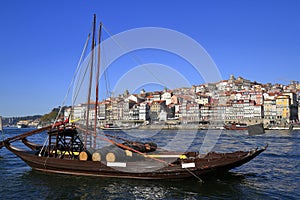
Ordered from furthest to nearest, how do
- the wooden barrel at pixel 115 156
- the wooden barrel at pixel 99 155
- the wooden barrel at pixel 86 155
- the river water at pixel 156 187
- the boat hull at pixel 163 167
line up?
1. the wooden barrel at pixel 86 155
2. the wooden barrel at pixel 99 155
3. the wooden barrel at pixel 115 156
4. the boat hull at pixel 163 167
5. the river water at pixel 156 187

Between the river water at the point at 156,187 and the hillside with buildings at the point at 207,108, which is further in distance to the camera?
the hillside with buildings at the point at 207,108

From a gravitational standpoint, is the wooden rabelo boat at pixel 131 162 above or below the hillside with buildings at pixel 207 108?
below

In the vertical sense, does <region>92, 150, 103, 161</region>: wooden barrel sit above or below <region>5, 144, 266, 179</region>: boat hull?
above

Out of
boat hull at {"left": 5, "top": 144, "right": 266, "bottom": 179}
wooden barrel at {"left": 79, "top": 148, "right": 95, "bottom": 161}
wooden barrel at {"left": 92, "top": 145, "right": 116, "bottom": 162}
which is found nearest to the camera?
boat hull at {"left": 5, "top": 144, "right": 266, "bottom": 179}

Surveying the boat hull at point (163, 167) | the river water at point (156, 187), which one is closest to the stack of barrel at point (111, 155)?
the boat hull at point (163, 167)

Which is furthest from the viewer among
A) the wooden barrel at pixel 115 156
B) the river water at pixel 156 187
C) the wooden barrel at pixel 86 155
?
the wooden barrel at pixel 86 155

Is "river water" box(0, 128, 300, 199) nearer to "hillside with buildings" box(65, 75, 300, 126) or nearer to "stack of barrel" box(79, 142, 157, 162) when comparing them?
"stack of barrel" box(79, 142, 157, 162)

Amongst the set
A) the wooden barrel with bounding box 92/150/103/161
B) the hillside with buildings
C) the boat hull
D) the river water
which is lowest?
the river water

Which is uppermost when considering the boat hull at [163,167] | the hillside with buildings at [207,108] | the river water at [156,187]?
the hillside with buildings at [207,108]

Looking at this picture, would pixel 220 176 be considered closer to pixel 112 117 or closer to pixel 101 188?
pixel 101 188

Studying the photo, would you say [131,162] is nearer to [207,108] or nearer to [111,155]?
[111,155]

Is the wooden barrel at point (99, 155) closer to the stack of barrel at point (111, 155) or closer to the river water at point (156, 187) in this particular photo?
the stack of barrel at point (111, 155)


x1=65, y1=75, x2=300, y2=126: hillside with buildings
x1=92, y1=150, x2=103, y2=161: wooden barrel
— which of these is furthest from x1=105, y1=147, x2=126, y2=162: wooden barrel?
x1=65, y1=75, x2=300, y2=126: hillside with buildings

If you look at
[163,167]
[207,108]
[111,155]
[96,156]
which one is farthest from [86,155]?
[207,108]
